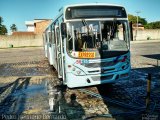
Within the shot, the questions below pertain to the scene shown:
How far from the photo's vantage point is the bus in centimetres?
979

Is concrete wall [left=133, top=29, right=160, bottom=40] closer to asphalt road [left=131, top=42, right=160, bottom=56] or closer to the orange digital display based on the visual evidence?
asphalt road [left=131, top=42, right=160, bottom=56]

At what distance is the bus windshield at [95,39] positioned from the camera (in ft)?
32.2

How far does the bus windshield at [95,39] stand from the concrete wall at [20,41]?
48.7 meters

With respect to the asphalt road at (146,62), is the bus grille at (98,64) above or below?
above

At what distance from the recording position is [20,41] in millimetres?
57781

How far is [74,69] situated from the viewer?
32.2 feet

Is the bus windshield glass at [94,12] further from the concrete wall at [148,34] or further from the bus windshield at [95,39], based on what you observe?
the concrete wall at [148,34]

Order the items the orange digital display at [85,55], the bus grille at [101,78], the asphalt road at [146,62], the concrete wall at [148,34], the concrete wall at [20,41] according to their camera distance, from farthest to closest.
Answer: the concrete wall at [148,34] → the concrete wall at [20,41] → the asphalt road at [146,62] → the bus grille at [101,78] → the orange digital display at [85,55]

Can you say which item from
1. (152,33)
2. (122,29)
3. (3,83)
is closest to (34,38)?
(152,33)

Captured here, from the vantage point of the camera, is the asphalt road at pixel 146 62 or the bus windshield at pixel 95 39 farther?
the asphalt road at pixel 146 62

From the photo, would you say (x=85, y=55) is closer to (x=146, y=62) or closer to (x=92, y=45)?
(x=92, y=45)

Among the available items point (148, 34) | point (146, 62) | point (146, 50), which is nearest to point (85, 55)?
point (146, 62)

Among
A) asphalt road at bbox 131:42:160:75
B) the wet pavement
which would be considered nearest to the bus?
the wet pavement

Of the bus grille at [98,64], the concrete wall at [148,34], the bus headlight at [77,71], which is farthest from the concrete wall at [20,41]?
the bus grille at [98,64]
